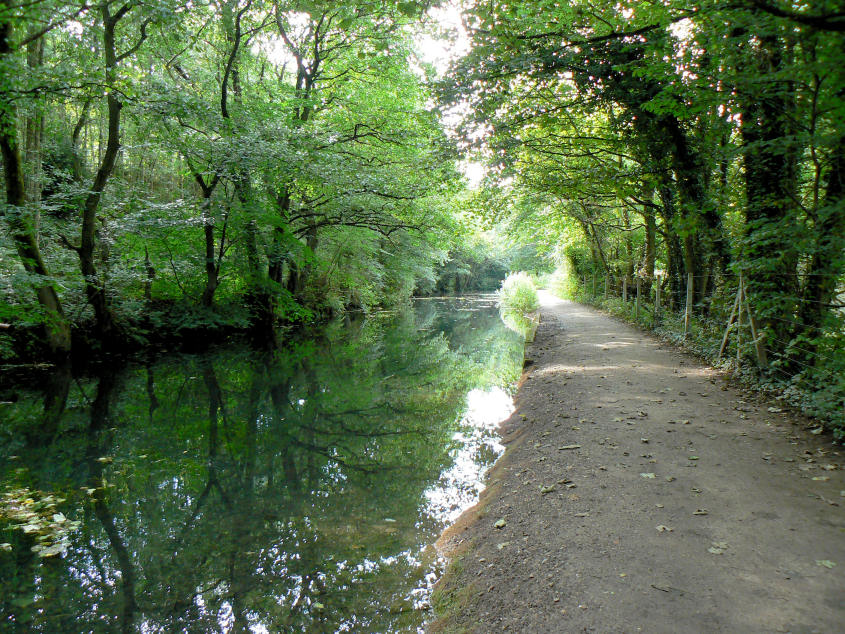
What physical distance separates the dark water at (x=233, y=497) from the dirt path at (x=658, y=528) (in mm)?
618

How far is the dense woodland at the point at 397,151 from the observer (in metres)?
5.39

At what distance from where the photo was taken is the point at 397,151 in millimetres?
17203

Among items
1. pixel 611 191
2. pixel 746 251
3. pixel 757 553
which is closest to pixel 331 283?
pixel 611 191

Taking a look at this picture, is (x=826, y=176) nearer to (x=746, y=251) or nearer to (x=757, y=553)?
(x=746, y=251)

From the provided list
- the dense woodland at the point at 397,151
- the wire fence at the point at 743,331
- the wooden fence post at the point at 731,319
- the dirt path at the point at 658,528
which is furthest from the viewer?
the wooden fence post at the point at 731,319

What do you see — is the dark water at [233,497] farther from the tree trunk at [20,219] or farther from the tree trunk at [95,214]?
the tree trunk at [95,214]

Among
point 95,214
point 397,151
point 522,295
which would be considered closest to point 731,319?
point 397,151

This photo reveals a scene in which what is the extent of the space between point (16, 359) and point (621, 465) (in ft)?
43.5

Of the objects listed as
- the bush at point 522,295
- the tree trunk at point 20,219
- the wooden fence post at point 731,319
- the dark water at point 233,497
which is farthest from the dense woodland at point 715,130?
the bush at point 522,295

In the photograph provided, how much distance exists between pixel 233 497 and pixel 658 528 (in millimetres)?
4256

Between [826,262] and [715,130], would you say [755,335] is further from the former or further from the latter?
[715,130]

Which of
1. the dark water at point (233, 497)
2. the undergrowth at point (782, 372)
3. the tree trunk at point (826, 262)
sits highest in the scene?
the tree trunk at point (826, 262)

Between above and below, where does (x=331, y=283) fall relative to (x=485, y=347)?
above

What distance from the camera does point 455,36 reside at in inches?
370
